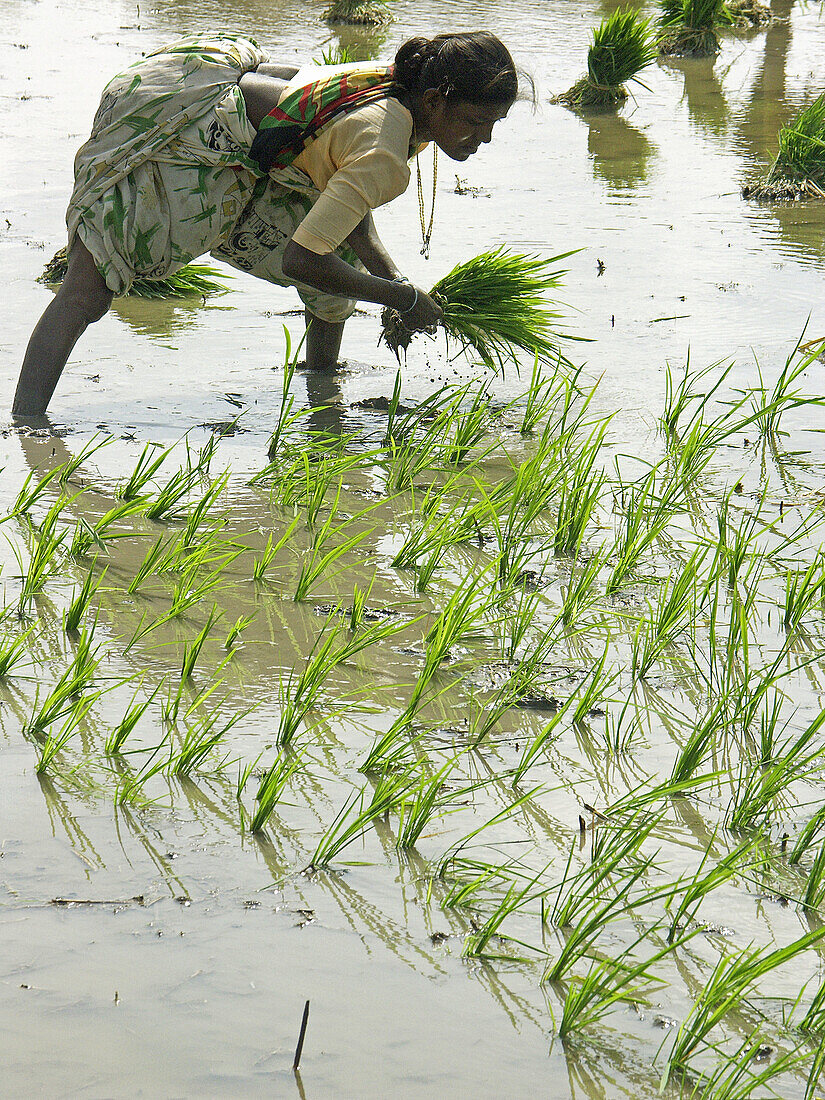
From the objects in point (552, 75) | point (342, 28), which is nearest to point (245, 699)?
point (552, 75)

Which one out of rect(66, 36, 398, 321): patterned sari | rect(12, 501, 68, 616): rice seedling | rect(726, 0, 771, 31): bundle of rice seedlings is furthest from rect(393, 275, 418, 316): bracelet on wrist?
rect(726, 0, 771, 31): bundle of rice seedlings

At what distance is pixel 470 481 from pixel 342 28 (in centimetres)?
829

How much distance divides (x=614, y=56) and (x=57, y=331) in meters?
5.83

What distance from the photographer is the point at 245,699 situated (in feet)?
6.99

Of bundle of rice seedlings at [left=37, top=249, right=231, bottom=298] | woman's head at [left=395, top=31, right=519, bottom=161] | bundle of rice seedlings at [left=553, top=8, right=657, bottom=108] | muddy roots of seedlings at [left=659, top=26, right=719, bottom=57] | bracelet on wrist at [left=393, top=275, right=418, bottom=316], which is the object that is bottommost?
bundle of rice seedlings at [left=37, top=249, right=231, bottom=298]

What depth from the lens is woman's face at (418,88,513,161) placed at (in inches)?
123

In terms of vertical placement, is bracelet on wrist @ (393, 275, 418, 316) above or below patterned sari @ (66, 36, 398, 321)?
below

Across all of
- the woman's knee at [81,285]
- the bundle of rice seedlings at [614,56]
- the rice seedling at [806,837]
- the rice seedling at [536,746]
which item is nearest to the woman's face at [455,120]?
the woman's knee at [81,285]

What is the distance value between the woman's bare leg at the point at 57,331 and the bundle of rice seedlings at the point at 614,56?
218 inches

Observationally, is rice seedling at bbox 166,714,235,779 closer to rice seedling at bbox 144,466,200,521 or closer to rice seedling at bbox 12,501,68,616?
rice seedling at bbox 12,501,68,616

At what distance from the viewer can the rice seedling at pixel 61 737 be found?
184 cm

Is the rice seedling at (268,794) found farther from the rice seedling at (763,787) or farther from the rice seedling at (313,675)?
the rice seedling at (763,787)

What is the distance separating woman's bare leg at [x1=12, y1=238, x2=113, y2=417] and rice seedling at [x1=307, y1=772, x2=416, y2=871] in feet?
6.70

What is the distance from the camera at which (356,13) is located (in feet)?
34.0
